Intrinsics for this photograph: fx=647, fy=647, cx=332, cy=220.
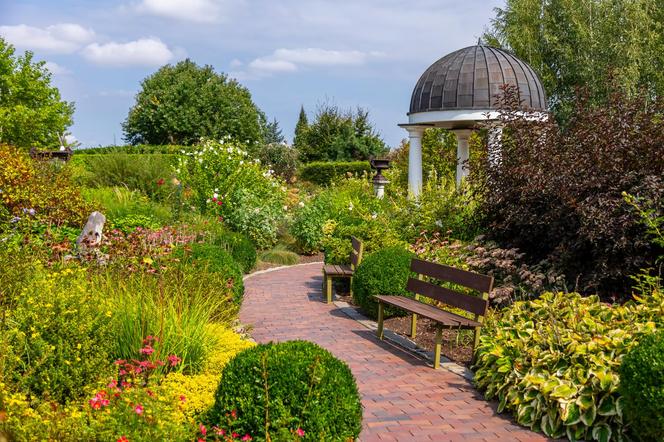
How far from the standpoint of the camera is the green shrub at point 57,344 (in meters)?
Result: 4.21

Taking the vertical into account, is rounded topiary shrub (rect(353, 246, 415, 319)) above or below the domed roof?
below

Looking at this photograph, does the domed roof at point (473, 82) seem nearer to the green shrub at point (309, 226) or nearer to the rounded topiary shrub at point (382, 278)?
the green shrub at point (309, 226)

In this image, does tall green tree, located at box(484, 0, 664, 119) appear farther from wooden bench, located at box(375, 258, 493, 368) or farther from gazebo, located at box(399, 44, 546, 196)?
wooden bench, located at box(375, 258, 493, 368)

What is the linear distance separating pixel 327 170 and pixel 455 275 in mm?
22752

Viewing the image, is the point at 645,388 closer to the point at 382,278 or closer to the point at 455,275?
the point at 455,275

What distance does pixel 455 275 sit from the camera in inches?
261

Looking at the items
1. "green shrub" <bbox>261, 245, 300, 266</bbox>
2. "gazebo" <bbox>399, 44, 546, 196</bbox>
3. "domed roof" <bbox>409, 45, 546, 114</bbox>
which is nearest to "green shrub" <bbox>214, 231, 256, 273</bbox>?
"green shrub" <bbox>261, 245, 300, 266</bbox>

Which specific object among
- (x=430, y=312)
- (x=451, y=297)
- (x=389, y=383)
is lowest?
(x=389, y=383)

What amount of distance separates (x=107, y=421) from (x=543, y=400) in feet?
9.91

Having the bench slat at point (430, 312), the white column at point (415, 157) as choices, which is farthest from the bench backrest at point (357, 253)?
the white column at point (415, 157)

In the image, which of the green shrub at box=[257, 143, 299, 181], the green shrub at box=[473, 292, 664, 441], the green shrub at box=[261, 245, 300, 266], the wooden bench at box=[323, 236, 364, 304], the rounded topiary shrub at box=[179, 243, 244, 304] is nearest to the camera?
the green shrub at box=[473, 292, 664, 441]

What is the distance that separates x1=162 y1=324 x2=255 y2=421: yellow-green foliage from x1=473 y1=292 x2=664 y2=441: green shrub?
2.11 meters

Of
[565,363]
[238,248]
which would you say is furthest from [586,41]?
[565,363]

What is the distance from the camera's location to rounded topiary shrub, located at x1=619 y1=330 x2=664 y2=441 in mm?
3963
